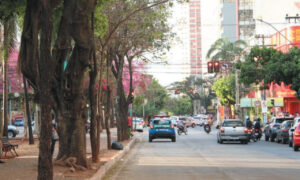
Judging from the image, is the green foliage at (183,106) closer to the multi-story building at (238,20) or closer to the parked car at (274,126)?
the multi-story building at (238,20)

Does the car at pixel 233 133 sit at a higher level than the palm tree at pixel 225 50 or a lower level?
lower

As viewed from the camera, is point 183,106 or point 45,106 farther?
point 183,106

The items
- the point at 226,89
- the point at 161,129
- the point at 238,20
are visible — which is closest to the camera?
the point at 161,129

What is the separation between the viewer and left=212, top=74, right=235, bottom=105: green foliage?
87.9 metres

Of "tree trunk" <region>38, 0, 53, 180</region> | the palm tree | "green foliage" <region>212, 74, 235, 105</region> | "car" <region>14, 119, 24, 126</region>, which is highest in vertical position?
the palm tree

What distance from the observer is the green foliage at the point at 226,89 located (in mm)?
87906

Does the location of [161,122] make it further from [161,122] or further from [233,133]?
[233,133]

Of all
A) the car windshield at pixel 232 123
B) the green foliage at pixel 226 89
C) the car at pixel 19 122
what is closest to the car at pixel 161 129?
the car windshield at pixel 232 123

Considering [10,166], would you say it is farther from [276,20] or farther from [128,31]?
[276,20]

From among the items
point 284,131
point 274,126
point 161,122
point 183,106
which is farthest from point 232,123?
point 183,106

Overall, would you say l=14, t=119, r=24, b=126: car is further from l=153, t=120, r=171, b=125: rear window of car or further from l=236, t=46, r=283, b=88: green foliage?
l=153, t=120, r=171, b=125: rear window of car

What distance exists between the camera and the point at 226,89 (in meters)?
89.6

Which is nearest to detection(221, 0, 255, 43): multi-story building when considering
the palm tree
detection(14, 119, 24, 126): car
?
the palm tree

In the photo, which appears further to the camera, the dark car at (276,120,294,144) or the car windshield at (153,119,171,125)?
the car windshield at (153,119,171,125)
